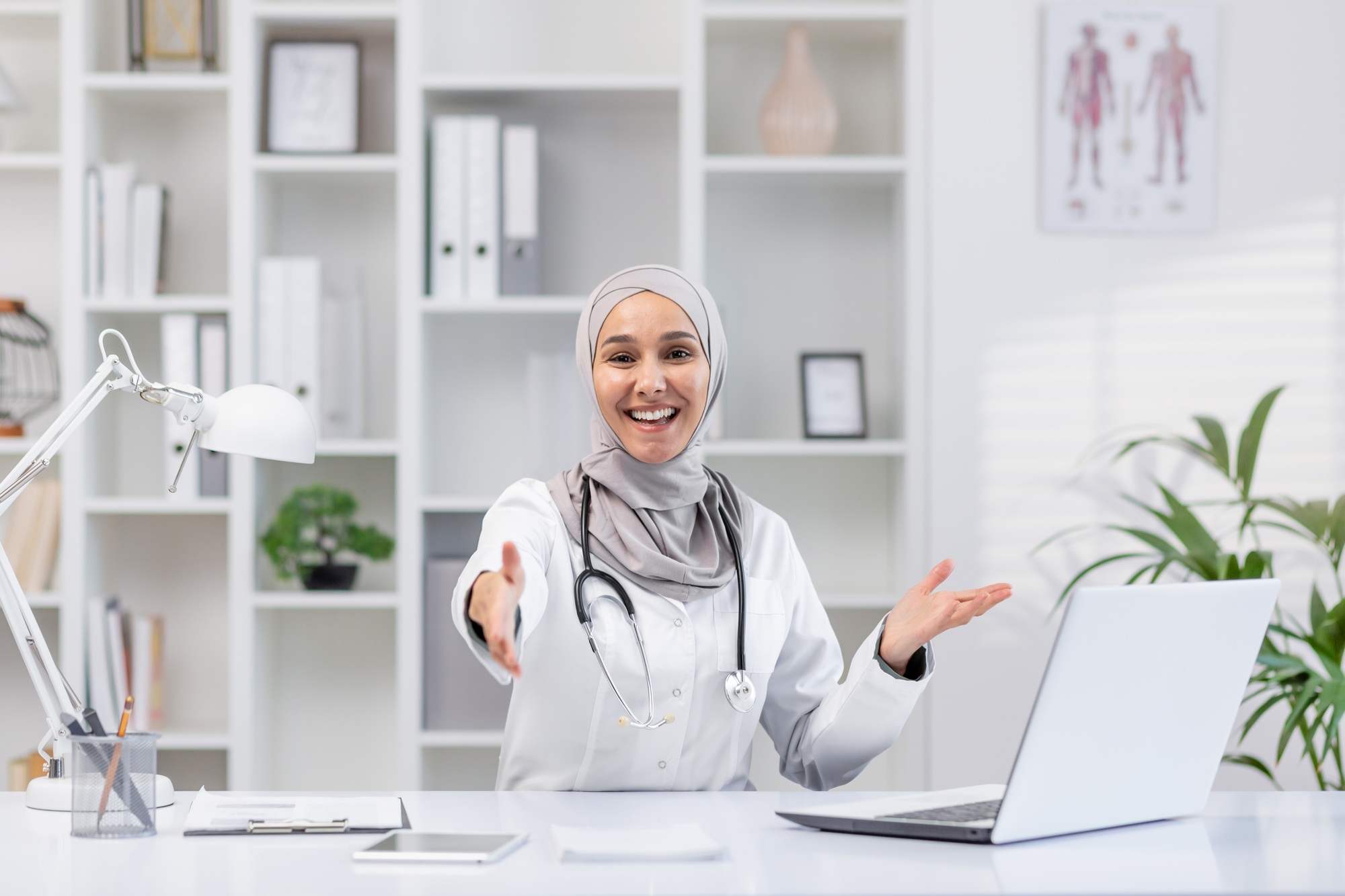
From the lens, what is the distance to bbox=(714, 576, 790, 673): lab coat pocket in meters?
1.50

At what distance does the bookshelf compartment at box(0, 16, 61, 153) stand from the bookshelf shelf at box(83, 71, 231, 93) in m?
0.26

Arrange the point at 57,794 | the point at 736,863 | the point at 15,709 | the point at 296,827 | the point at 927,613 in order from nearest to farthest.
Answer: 1. the point at 736,863
2. the point at 296,827
3. the point at 57,794
4. the point at 927,613
5. the point at 15,709

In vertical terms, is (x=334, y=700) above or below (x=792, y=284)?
below

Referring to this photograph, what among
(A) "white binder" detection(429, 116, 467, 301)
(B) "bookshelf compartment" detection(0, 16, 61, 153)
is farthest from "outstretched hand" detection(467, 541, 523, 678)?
(B) "bookshelf compartment" detection(0, 16, 61, 153)

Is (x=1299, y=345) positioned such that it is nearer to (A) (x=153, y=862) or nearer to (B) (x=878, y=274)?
(B) (x=878, y=274)

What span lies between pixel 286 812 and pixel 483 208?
1.57m

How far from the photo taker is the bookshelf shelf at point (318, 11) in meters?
2.42

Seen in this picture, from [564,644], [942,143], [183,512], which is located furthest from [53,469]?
[942,143]

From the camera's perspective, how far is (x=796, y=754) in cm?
155

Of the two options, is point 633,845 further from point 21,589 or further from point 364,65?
point 364,65

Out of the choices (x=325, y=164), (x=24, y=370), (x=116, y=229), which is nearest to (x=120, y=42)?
(x=116, y=229)

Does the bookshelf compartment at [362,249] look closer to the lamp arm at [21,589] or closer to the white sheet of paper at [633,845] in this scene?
the lamp arm at [21,589]

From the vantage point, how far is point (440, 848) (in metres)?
1.01

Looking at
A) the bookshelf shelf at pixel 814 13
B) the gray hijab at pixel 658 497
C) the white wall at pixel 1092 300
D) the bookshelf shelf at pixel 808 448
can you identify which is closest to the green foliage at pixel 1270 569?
the white wall at pixel 1092 300
